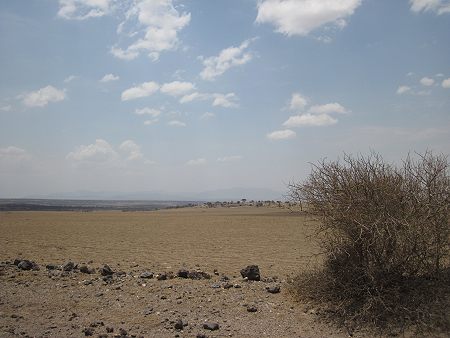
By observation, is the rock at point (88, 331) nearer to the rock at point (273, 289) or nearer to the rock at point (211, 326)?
the rock at point (211, 326)

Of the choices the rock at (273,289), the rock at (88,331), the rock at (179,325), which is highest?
the rock at (273,289)

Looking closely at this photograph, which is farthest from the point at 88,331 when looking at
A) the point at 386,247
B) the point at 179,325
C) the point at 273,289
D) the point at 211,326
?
the point at 386,247

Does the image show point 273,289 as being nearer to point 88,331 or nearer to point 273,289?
point 273,289

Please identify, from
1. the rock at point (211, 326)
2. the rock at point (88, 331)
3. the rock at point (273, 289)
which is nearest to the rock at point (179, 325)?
the rock at point (211, 326)

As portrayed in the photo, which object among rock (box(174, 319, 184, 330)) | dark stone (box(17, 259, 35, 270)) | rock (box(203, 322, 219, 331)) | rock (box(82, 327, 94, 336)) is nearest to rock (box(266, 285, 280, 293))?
rock (box(203, 322, 219, 331))

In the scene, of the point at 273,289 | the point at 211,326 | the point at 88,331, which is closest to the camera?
the point at 88,331

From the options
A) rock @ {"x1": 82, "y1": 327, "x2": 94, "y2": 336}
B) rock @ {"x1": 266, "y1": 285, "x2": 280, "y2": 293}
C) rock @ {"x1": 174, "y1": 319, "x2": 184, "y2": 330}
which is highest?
rock @ {"x1": 266, "y1": 285, "x2": 280, "y2": 293}

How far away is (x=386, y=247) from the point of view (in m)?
8.05

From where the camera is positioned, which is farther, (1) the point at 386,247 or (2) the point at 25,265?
(2) the point at 25,265

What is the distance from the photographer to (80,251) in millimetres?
21750

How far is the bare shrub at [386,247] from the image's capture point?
7727 millimetres

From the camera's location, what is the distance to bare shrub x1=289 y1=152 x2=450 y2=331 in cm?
773

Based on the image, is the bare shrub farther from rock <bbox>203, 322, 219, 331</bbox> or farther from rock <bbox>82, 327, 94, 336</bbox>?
rock <bbox>82, 327, 94, 336</bbox>

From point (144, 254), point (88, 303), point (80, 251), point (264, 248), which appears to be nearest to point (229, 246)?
point (264, 248)
